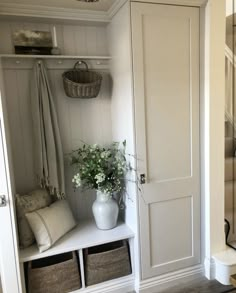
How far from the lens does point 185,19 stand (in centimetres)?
202

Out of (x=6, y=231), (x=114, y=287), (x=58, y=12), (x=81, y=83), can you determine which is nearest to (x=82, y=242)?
(x=114, y=287)

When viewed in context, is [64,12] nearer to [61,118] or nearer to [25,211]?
[61,118]

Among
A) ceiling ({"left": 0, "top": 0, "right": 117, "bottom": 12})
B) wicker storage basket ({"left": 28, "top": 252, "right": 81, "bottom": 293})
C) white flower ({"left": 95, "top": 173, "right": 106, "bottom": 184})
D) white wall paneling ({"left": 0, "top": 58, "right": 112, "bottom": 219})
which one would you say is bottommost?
wicker storage basket ({"left": 28, "top": 252, "right": 81, "bottom": 293})

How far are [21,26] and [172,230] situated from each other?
2.13 m

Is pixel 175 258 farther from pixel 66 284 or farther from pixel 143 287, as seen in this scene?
pixel 66 284

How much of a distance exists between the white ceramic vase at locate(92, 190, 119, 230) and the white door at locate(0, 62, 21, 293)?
2.27ft

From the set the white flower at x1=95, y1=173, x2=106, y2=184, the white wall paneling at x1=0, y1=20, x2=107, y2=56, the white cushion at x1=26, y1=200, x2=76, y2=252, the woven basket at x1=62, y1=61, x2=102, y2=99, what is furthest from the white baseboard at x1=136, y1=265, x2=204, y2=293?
the white wall paneling at x1=0, y1=20, x2=107, y2=56

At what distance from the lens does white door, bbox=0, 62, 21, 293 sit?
5.73ft

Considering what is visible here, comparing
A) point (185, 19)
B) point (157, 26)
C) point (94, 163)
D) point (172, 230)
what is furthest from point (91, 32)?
point (172, 230)

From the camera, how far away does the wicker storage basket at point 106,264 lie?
2113 millimetres

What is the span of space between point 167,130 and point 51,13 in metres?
1.33

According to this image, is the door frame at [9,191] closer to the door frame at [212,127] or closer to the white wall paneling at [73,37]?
the white wall paneling at [73,37]

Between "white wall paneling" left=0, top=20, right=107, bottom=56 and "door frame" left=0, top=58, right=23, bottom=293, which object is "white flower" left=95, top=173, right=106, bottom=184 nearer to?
"door frame" left=0, top=58, right=23, bottom=293

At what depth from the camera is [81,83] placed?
2217 mm
